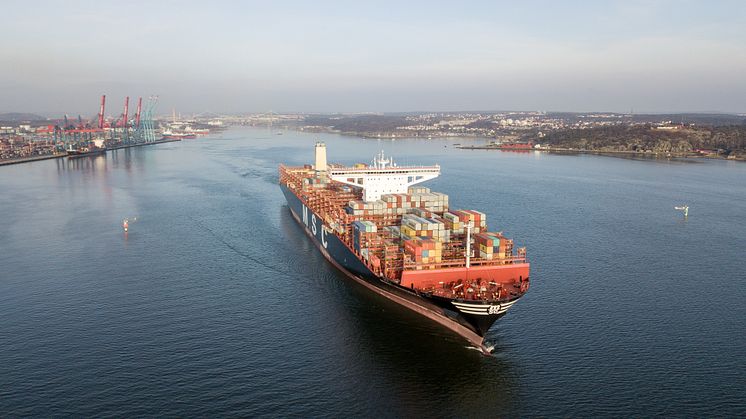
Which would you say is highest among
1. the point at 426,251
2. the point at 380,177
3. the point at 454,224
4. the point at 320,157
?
the point at 320,157

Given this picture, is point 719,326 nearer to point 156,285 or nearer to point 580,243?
point 580,243

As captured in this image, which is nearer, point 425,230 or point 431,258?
point 431,258

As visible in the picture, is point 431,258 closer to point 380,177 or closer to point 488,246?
point 488,246

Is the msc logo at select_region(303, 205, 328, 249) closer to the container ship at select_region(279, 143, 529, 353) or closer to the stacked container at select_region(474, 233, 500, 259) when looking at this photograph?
the container ship at select_region(279, 143, 529, 353)

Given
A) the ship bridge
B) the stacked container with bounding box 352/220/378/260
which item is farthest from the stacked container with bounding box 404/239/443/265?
the ship bridge

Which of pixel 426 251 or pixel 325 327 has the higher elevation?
pixel 426 251

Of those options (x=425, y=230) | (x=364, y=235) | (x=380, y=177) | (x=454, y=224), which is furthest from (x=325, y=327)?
(x=380, y=177)
